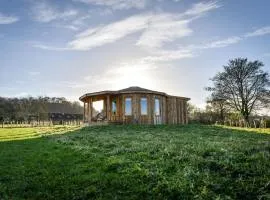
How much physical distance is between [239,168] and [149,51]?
58.0 feet

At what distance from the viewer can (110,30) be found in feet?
66.8

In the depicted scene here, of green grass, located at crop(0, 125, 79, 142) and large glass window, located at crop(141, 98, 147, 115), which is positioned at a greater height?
large glass window, located at crop(141, 98, 147, 115)

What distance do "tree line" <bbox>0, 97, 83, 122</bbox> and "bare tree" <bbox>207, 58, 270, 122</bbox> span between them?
4216 cm

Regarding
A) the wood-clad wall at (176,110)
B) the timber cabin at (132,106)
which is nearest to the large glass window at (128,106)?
the timber cabin at (132,106)

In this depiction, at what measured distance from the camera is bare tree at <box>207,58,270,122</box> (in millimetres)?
39188

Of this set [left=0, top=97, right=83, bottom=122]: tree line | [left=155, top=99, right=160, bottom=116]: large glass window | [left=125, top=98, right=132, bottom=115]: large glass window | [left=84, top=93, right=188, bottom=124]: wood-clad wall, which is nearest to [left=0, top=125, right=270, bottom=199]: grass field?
[left=84, top=93, right=188, bottom=124]: wood-clad wall

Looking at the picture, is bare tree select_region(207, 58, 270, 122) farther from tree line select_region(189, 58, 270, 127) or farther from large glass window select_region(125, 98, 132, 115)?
large glass window select_region(125, 98, 132, 115)

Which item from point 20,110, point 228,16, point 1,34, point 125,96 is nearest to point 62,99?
point 20,110

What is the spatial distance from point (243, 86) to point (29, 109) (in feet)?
159

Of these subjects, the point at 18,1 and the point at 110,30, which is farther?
the point at 110,30

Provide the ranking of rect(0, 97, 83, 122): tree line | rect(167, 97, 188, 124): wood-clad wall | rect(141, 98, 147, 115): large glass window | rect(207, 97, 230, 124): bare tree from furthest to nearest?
rect(0, 97, 83, 122): tree line, rect(207, 97, 230, 124): bare tree, rect(167, 97, 188, 124): wood-clad wall, rect(141, 98, 147, 115): large glass window

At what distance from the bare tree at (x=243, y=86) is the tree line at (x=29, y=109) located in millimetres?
42158

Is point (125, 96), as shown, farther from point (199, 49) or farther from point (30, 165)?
point (30, 165)

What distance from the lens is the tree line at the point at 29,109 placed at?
214 feet
